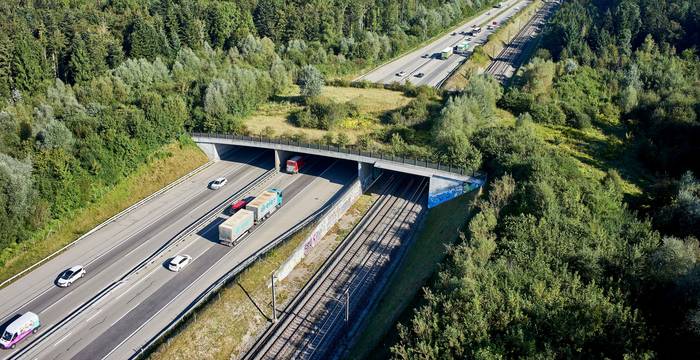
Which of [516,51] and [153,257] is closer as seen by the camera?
[153,257]

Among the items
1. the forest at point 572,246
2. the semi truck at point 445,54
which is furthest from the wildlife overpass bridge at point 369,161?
the semi truck at point 445,54

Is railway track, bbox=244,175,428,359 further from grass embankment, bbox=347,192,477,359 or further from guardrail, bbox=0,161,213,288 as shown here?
guardrail, bbox=0,161,213,288

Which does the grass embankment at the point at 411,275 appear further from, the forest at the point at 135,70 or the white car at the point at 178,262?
the forest at the point at 135,70

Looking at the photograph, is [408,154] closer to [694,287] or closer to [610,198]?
[610,198]

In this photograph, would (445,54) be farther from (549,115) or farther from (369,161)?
(369,161)

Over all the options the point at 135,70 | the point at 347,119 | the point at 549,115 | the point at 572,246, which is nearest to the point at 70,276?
the point at 572,246
